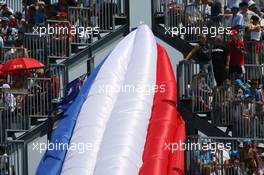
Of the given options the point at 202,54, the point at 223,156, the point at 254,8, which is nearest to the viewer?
the point at 223,156

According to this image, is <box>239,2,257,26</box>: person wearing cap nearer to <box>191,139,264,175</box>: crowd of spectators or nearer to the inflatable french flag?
the inflatable french flag

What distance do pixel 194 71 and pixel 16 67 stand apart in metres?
4.40

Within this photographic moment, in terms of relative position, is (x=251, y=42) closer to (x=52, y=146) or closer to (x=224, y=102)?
(x=224, y=102)

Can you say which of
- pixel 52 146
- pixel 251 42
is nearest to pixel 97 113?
pixel 52 146

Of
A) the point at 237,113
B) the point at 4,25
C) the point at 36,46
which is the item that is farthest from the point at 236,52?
the point at 4,25

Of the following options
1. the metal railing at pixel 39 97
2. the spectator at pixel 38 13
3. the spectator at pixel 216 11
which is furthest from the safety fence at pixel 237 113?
the spectator at pixel 38 13

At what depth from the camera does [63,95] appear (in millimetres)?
54344

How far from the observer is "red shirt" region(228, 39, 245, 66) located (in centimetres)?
5341

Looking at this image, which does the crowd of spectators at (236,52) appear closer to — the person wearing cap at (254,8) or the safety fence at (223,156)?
the person wearing cap at (254,8)

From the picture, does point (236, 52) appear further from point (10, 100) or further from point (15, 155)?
point (15, 155)

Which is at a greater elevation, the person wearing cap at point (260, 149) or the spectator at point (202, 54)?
the spectator at point (202, 54)

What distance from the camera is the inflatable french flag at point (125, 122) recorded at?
163ft

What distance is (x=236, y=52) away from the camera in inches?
2104

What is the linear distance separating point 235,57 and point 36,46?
5189 millimetres
